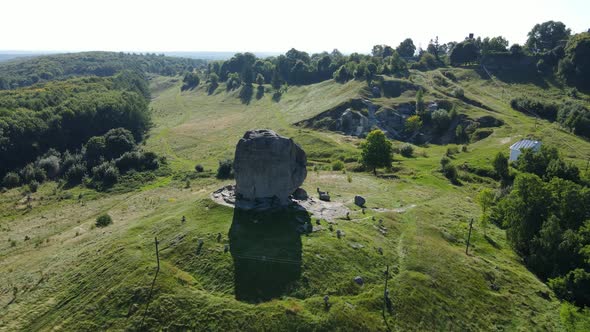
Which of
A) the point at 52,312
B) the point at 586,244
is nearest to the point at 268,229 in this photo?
the point at 52,312

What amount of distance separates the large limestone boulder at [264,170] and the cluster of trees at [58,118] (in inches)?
3305

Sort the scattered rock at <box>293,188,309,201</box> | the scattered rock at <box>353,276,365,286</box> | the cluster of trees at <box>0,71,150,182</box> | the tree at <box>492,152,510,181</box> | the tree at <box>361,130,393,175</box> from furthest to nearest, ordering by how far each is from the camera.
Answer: the cluster of trees at <box>0,71,150,182</box>
the tree at <box>361,130,393,175</box>
the tree at <box>492,152,510,181</box>
the scattered rock at <box>293,188,309,201</box>
the scattered rock at <box>353,276,365,286</box>

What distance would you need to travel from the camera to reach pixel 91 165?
108000 mm

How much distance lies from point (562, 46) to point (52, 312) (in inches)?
8239

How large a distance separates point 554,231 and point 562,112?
90.4 meters

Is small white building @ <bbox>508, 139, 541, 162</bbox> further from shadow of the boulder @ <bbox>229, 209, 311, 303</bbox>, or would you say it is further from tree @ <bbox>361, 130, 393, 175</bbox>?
shadow of the boulder @ <bbox>229, 209, 311, 303</bbox>

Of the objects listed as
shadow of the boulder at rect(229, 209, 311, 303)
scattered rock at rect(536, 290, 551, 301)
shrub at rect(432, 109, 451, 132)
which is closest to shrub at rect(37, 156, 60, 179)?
shadow of the boulder at rect(229, 209, 311, 303)

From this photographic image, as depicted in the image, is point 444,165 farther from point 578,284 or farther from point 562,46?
point 562,46

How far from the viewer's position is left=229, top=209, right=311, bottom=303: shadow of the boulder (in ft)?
135

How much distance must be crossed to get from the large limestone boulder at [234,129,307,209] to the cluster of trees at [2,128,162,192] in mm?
54872

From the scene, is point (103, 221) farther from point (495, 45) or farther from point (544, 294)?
point (495, 45)

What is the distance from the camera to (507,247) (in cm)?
5962

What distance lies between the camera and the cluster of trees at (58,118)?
110 meters

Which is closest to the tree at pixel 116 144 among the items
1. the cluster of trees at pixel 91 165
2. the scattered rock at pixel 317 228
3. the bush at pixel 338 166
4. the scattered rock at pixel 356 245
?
the cluster of trees at pixel 91 165
